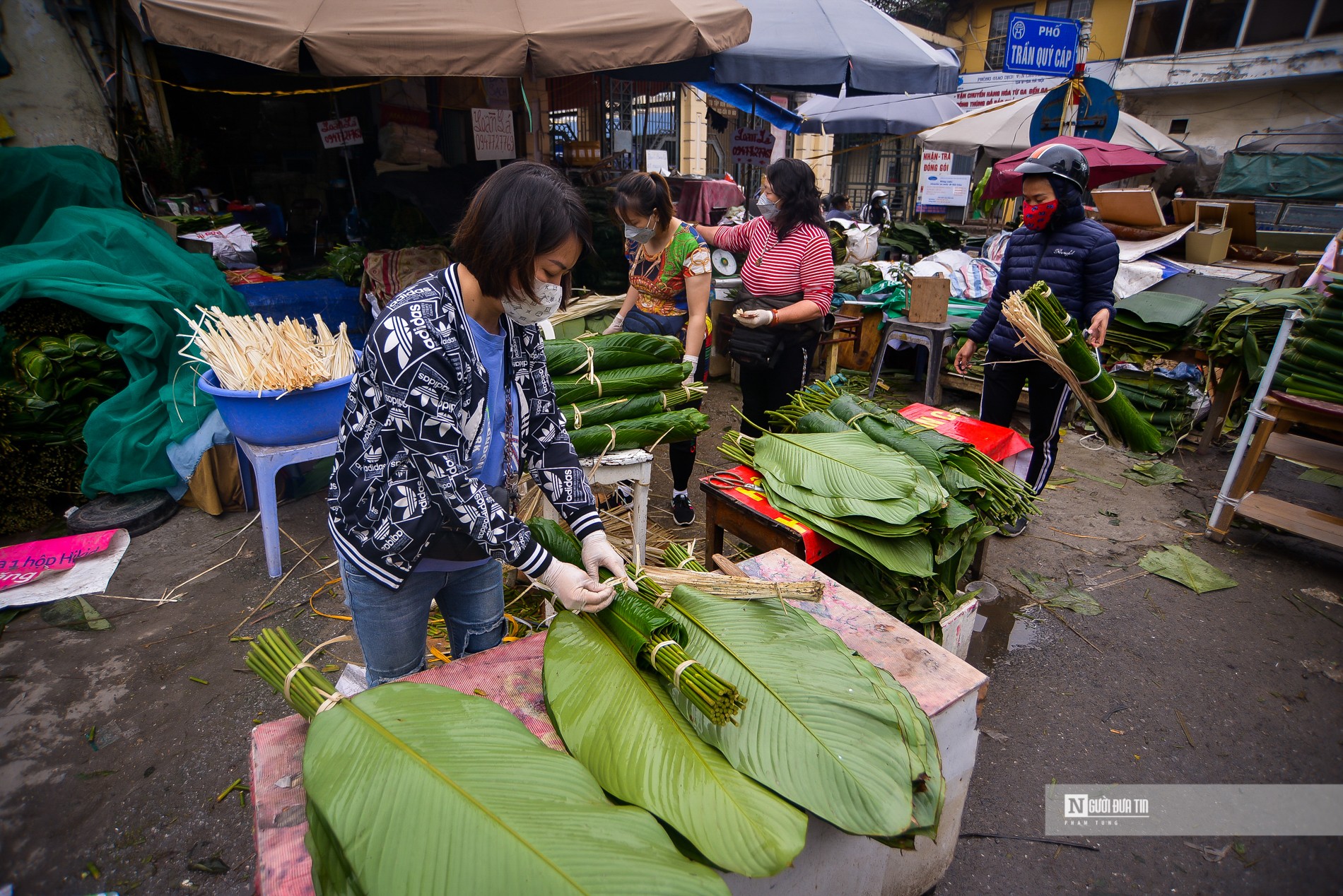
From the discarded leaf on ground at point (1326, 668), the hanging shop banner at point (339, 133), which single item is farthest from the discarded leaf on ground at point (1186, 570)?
the hanging shop banner at point (339, 133)

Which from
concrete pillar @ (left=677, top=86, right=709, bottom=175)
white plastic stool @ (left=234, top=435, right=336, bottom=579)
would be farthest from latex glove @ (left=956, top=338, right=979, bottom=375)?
concrete pillar @ (left=677, top=86, right=709, bottom=175)

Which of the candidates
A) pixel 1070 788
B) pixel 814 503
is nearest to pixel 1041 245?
pixel 814 503

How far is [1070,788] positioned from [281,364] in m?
3.86

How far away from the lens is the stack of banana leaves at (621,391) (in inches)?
119

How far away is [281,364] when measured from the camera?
330 centimetres

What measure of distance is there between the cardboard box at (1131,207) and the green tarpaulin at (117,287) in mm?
8936

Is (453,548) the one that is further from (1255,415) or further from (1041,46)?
(1041,46)

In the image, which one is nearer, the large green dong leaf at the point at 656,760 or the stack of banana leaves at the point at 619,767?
the stack of banana leaves at the point at 619,767

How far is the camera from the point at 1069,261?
3.61 m

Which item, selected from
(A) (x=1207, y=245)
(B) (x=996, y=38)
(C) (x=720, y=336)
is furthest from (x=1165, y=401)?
(B) (x=996, y=38)

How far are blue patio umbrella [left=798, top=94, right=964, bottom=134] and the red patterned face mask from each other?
7564 mm

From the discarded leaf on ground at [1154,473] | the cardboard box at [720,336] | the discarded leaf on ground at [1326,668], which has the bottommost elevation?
the discarded leaf on ground at [1154,473]

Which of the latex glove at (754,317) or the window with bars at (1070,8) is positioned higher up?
the window with bars at (1070,8)

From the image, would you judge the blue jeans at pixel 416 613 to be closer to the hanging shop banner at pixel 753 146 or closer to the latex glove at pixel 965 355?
the latex glove at pixel 965 355
